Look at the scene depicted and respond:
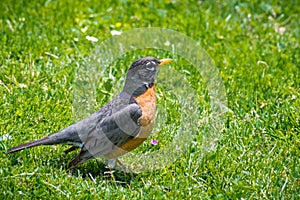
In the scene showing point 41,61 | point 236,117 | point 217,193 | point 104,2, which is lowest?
point 217,193

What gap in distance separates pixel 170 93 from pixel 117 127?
142cm

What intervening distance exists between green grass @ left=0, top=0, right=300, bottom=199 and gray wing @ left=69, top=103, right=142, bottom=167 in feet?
0.70

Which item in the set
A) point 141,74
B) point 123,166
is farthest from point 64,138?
point 141,74

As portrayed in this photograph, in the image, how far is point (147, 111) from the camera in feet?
15.0

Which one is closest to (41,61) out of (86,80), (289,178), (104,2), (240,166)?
(86,80)

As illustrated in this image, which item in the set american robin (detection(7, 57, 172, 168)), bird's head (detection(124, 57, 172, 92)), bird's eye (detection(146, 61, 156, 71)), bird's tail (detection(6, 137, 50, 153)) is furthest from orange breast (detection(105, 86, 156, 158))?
bird's tail (detection(6, 137, 50, 153))

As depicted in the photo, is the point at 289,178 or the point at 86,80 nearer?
the point at 289,178

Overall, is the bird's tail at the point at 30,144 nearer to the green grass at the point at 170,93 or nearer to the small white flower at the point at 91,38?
the green grass at the point at 170,93

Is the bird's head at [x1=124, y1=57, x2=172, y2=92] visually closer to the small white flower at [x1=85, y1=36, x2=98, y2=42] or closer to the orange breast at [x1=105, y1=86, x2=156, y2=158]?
the orange breast at [x1=105, y1=86, x2=156, y2=158]

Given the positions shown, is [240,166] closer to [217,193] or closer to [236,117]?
[217,193]

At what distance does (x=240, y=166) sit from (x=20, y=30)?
312cm

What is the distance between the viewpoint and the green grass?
4.36 m

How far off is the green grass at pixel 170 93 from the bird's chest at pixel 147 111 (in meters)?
0.35

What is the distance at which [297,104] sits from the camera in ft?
18.0
